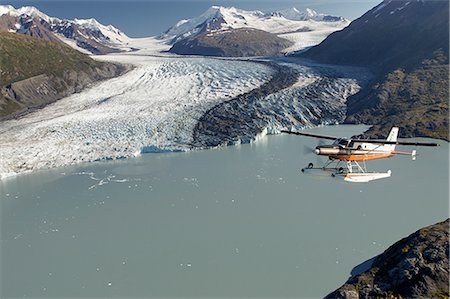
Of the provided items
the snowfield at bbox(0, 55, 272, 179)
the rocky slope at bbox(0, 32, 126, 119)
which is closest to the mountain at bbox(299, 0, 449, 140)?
the snowfield at bbox(0, 55, 272, 179)

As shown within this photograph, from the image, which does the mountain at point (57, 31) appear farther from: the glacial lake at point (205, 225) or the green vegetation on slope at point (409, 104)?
the glacial lake at point (205, 225)

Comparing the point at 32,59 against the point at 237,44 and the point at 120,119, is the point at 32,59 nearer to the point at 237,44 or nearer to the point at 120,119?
the point at 120,119

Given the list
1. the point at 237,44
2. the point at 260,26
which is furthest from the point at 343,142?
the point at 260,26

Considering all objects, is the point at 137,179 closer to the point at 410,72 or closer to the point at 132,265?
the point at 132,265

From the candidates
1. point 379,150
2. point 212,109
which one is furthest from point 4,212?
point 212,109

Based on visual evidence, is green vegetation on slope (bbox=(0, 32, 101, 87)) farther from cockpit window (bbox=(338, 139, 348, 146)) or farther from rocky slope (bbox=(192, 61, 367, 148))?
cockpit window (bbox=(338, 139, 348, 146))

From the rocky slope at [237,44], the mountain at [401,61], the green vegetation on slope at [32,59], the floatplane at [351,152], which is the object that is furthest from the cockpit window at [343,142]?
the rocky slope at [237,44]
